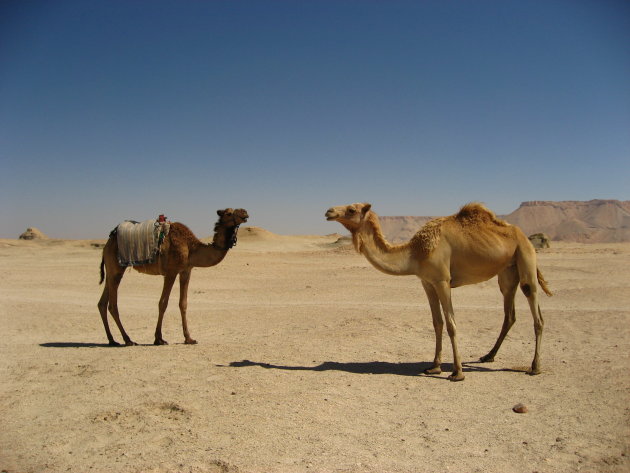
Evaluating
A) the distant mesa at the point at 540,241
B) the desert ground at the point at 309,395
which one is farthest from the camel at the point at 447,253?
the distant mesa at the point at 540,241

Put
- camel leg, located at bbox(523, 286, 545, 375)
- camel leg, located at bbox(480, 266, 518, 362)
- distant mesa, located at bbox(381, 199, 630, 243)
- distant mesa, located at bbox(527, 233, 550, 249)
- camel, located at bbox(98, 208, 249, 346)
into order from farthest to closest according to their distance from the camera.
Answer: distant mesa, located at bbox(381, 199, 630, 243) < distant mesa, located at bbox(527, 233, 550, 249) < camel, located at bbox(98, 208, 249, 346) < camel leg, located at bbox(480, 266, 518, 362) < camel leg, located at bbox(523, 286, 545, 375)

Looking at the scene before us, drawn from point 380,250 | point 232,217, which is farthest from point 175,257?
point 380,250

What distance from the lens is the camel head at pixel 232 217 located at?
356 inches

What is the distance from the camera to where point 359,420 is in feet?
17.8

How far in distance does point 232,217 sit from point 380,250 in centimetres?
323

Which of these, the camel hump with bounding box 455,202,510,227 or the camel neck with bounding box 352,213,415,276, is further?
the camel hump with bounding box 455,202,510,227

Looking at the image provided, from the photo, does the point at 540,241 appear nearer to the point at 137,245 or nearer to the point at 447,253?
the point at 447,253

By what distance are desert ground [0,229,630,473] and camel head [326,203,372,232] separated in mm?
2398

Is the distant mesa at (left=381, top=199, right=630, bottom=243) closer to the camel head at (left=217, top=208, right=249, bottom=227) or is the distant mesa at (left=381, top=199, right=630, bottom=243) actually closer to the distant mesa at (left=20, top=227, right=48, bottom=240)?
the distant mesa at (left=20, top=227, right=48, bottom=240)

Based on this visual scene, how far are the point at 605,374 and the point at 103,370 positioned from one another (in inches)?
310

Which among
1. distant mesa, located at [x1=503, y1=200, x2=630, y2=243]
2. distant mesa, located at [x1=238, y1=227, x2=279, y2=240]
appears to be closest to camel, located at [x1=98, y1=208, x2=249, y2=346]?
distant mesa, located at [x1=238, y1=227, x2=279, y2=240]

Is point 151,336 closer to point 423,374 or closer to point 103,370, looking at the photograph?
point 103,370

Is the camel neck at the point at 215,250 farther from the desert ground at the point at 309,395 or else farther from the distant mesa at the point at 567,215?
the distant mesa at the point at 567,215

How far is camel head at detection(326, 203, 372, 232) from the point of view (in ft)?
23.9
